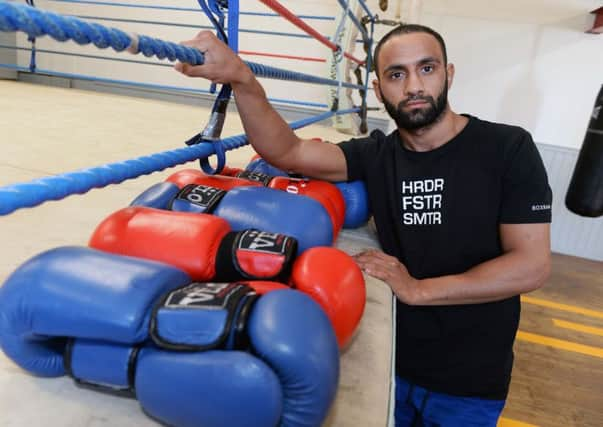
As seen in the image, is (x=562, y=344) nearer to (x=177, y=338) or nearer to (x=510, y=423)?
(x=510, y=423)

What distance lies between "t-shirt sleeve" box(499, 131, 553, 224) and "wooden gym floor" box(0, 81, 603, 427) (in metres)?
0.91

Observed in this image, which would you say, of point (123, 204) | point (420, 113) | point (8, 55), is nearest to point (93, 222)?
point (123, 204)

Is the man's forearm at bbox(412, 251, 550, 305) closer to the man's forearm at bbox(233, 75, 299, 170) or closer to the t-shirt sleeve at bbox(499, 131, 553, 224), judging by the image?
the t-shirt sleeve at bbox(499, 131, 553, 224)

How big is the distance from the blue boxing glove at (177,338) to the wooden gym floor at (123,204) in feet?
0.30

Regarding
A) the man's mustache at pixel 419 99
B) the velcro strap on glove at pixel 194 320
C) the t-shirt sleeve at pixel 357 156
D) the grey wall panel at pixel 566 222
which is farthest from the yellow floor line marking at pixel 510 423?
the grey wall panel at pixel 566 222

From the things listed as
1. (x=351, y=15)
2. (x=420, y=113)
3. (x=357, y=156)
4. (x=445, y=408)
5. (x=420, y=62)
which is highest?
(x=351, y=15)

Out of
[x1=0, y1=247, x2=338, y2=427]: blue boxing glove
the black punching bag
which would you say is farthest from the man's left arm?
the black punching bag

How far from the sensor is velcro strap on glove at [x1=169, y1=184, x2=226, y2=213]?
0.74 m

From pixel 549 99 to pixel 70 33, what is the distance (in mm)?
4581

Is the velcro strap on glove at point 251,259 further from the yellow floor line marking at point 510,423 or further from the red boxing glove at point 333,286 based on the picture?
the yellow floor line marking at point 510,423

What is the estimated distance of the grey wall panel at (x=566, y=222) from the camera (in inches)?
164

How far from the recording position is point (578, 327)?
2820 millimetres

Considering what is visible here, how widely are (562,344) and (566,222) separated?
228 cm

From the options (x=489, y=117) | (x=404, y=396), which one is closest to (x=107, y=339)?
(x=404, y=396)
